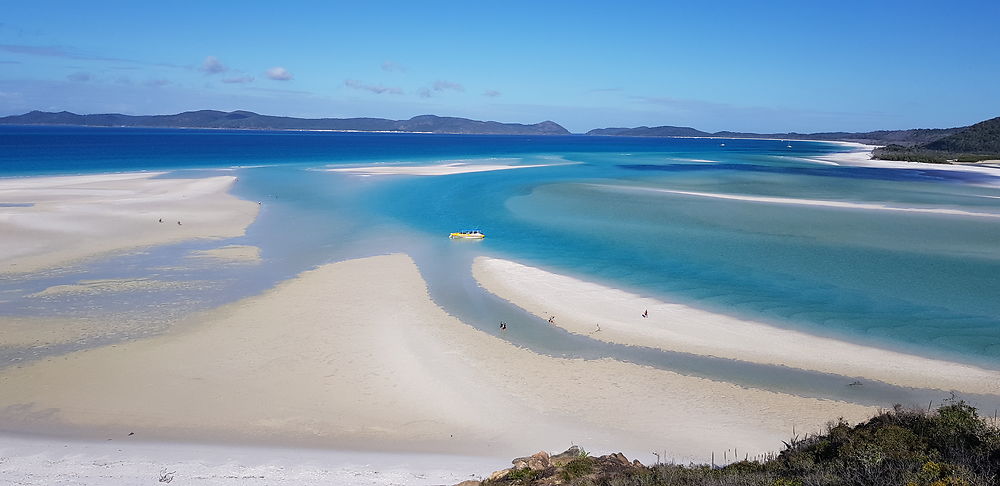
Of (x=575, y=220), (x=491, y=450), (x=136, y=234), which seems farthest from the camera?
(x=575, y=220)

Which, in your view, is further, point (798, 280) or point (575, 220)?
point (575, 220)

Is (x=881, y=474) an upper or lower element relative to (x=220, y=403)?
upper

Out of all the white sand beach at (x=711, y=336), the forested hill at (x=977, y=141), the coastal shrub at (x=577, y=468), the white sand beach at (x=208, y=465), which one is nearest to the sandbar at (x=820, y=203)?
the white sand beach at (x=711, y=336)

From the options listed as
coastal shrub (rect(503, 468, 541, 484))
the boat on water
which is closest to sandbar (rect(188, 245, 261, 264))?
the boat on water

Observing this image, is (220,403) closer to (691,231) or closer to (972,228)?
(691,231)

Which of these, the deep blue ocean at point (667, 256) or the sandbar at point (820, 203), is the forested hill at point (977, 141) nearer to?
the deep blue ocean at point (667, 256)

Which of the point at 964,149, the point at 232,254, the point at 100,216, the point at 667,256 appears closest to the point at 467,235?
the point at 667,256

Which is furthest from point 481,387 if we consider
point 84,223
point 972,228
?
point 972,228
